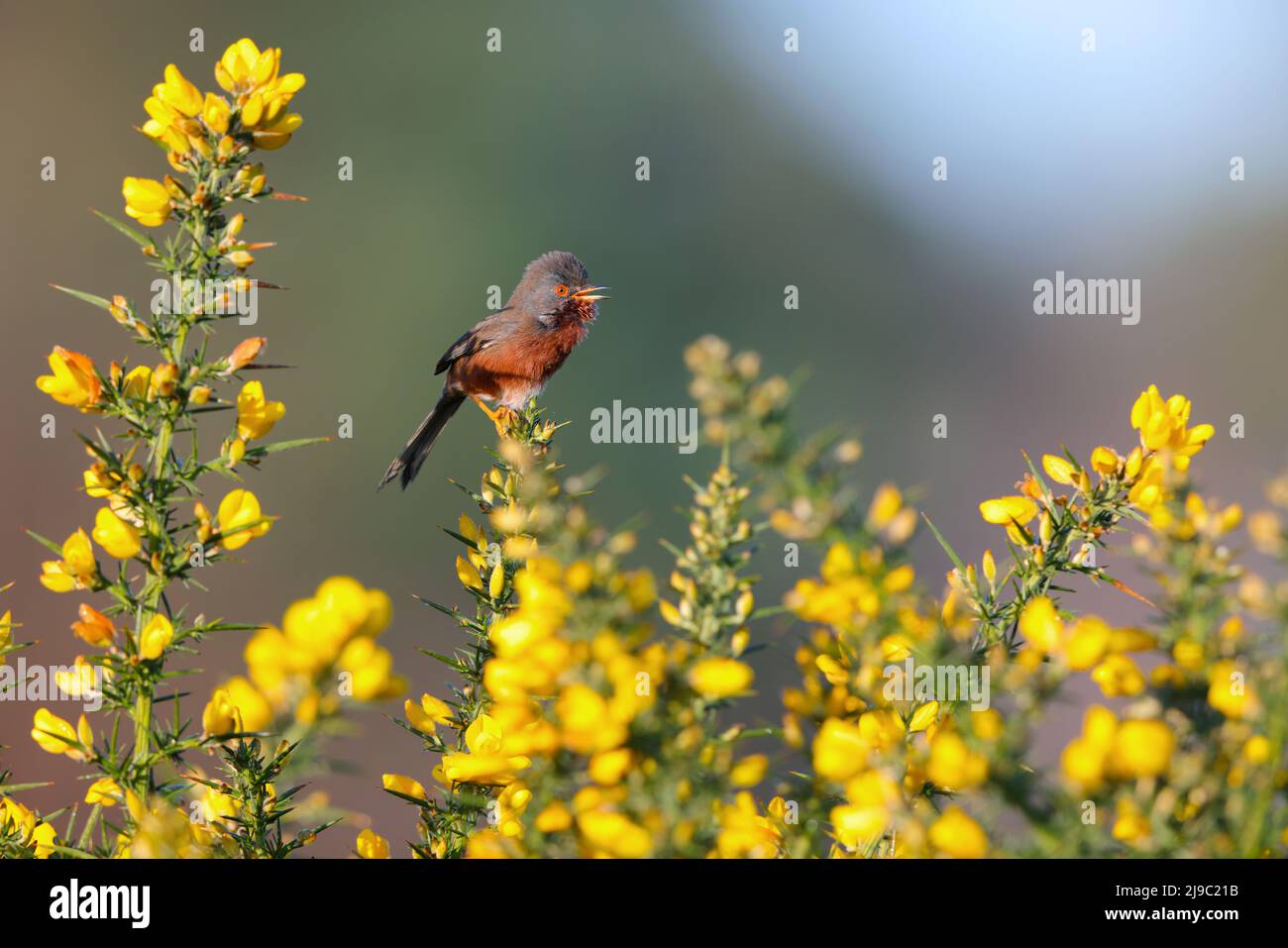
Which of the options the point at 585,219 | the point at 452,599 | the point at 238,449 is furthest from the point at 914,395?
the point at 238,449

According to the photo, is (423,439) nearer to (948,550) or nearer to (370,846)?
(370,846)

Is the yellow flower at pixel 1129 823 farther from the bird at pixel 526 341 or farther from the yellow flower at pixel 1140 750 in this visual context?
the bird at pixel 526 341

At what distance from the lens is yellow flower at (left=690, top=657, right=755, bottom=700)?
0.84 meters

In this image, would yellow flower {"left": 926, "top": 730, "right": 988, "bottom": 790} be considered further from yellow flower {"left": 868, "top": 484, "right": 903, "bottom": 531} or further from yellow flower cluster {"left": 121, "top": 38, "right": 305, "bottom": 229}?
yellow flower cluster {"left": 121, "top": 38, "right": 305, "bottom": 229}

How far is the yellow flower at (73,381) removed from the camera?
124cm

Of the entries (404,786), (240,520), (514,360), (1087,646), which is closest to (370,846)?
(404,786)

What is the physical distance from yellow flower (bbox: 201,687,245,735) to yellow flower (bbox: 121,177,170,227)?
556 millimetres

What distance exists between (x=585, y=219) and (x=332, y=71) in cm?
287

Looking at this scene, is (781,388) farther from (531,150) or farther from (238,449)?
(531,150)

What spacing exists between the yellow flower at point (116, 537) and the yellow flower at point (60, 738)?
284 mm

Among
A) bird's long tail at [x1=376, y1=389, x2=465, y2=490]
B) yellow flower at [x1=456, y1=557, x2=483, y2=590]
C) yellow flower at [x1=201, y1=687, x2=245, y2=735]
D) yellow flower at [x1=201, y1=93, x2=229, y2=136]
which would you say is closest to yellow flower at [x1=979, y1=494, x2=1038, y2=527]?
yellow flower at [x1=456, y1=557, x2=483, y2=590]

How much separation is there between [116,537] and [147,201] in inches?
16.4

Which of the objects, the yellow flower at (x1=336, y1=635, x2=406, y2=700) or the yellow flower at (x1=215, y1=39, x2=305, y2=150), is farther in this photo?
the yellow flower at (x1=215, y1=39, x2=305, y2=150)
